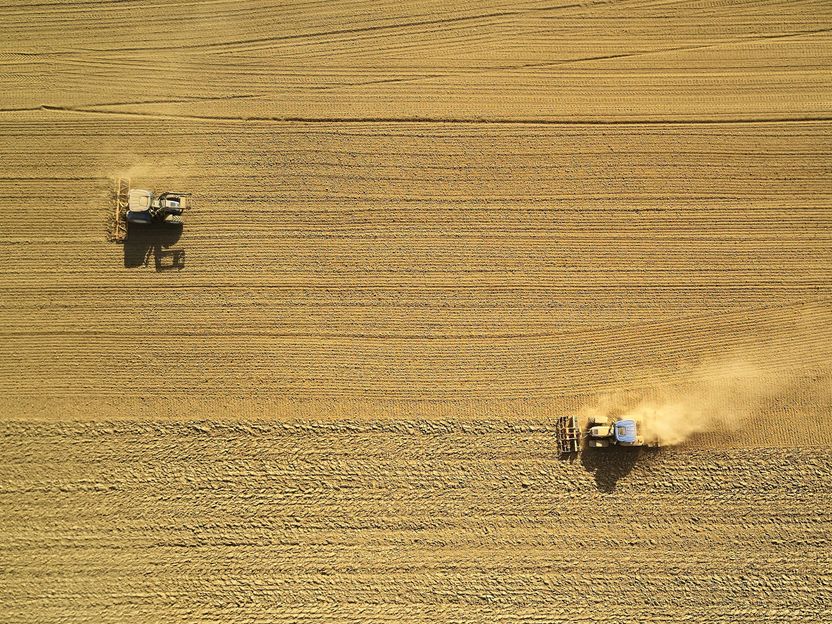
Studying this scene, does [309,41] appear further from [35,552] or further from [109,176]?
[35,552]

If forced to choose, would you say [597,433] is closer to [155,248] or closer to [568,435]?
[568,435]

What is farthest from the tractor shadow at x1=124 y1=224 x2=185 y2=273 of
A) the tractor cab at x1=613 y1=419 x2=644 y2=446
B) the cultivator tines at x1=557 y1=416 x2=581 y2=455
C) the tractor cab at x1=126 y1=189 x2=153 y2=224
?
the tractor cab at x1=613 y1=419 x2=644 y2=446

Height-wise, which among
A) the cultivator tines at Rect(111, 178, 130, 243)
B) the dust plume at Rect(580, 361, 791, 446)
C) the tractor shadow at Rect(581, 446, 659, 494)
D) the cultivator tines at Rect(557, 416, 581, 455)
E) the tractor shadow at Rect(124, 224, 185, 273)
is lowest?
the tractor shadow at Rect(581, 446, 659, 494)

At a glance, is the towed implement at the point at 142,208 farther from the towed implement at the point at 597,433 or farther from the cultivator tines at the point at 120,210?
the towed implement at the point at 597,433

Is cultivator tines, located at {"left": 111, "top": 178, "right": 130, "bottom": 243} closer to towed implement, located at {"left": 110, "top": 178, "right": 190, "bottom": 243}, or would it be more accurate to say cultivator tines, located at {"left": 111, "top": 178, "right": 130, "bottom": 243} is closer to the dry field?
towed implement, located at {"left": 110, "top": 178, "right": 190, "bottom": 243}

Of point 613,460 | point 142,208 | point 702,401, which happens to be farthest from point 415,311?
point 702,401
